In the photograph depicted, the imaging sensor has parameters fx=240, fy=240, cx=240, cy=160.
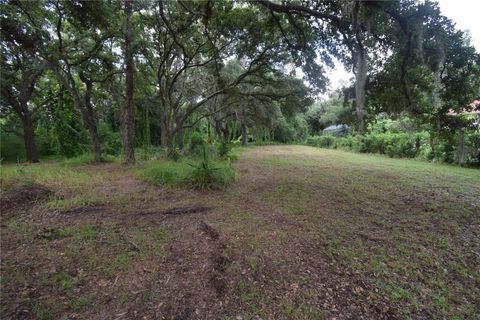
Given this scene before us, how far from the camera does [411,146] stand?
469 inches

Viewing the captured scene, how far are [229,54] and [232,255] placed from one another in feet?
25.9

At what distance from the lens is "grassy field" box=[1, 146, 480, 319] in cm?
179

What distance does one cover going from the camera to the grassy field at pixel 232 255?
1788mm

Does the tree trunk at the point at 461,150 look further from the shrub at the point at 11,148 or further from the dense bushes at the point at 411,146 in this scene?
the shrub at the point at 11,148

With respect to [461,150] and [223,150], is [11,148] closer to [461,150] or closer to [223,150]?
[223,150]

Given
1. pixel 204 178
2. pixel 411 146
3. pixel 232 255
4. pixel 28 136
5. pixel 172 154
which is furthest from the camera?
pixel 411 146

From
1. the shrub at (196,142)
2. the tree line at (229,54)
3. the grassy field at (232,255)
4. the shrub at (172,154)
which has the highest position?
the tree line at (229,54)

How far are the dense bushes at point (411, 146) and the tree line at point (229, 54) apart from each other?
0.66 meters

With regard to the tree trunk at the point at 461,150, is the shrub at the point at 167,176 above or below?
below

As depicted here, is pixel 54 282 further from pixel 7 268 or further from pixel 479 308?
pixel 479 308

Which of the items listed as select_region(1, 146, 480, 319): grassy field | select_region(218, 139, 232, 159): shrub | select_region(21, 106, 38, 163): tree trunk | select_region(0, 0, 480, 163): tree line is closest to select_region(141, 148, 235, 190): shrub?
select_region(1, 146, 480, 319): grassy field

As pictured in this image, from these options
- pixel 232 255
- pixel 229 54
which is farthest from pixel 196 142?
pixel 232 255

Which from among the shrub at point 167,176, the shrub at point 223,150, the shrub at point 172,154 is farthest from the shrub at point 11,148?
the shrub at point 167,176

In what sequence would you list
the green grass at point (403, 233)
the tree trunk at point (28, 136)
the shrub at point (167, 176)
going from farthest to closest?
the tree trunk at point (28, 136) < the shrub at point (167, 176) < the green grass at point (403, 233)
